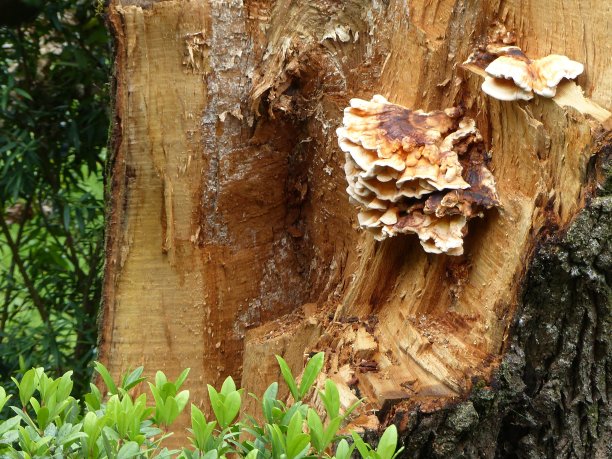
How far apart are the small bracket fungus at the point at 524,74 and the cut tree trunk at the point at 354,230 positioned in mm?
36

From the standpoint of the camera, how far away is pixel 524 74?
5.04 feet

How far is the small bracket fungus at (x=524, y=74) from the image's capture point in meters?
1.53

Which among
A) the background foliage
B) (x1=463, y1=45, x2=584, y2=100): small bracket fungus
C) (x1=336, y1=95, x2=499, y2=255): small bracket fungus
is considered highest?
(x1=463, y1=45, x2=584, y2=100): small bracket fungus

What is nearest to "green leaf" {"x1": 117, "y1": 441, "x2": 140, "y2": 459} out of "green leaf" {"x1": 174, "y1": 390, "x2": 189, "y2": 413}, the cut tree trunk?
"green leaf" {"x1": 174, "y1": 390, "x2": 189, "y2": 413}

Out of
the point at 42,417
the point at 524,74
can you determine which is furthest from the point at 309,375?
the point at 524,74

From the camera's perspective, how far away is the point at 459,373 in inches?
64.2

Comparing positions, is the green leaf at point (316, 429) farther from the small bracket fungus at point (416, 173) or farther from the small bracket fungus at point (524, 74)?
the small bracket fungus at point (524, 74)

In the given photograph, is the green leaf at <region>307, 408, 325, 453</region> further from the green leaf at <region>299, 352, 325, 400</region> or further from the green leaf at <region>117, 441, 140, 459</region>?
the green leaf at <region>117, 441, 140, 459</region>

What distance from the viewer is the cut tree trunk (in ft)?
5.21

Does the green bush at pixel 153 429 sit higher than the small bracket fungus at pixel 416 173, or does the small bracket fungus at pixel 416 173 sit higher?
the small bracket fungus at pixel 416 173

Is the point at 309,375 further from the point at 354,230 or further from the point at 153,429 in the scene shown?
the point at 354,230

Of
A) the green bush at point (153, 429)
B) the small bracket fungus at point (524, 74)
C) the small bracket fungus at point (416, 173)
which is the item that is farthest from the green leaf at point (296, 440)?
the small bracket fungus at point (524, 74)

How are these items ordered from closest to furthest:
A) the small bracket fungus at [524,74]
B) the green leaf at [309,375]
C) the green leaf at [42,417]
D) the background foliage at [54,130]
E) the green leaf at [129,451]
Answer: the green leaf at [129,451]
the green leaf at [42,417]
the green leaf at [309,375]
the small bracket fungus at [524,74]
the background foliage at [54,130]

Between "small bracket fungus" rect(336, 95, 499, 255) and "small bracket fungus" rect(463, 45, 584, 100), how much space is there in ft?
0.47
